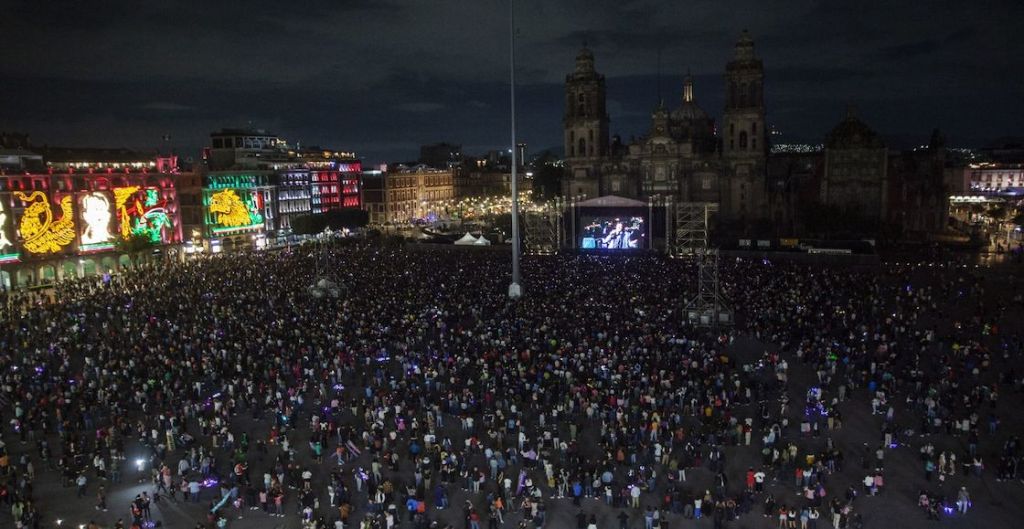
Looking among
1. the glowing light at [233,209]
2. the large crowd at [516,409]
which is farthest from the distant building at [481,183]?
the large crowd at [516,409]

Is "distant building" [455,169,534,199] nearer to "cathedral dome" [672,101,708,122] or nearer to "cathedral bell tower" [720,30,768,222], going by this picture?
"cathedral dome" [672,101,708,122]

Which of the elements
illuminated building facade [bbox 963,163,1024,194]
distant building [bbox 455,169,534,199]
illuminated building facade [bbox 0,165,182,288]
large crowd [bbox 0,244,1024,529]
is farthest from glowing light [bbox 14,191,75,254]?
illuminated building facade [bbox 963,163,1024,194]

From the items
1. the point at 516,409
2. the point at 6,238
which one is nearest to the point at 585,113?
the point at 6,238

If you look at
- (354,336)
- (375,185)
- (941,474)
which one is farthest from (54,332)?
(375,185)

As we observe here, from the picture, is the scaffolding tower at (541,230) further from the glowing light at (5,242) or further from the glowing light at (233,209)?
the glowing light at (5,242)

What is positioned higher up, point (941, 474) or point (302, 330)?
point (302, 330)

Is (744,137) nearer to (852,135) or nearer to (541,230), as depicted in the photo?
(852,135)

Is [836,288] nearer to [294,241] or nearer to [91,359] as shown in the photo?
[91,359]
